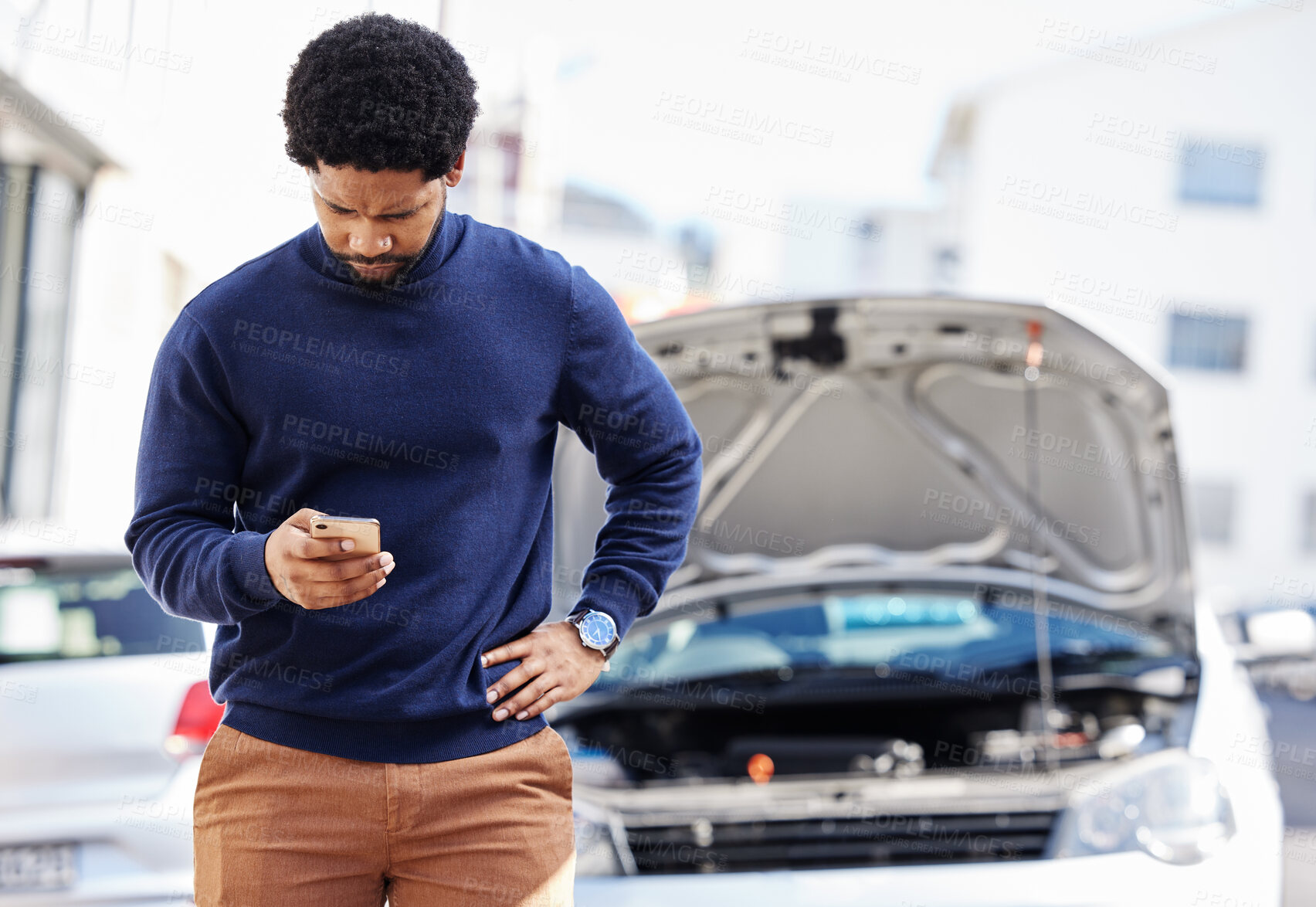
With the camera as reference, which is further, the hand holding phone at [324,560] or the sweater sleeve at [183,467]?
the sweater sleeve at [183,467]

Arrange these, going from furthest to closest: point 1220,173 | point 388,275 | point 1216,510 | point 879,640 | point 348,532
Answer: point 1216,510 → point 1220,173 → point 879,640 → point 388,275 → point 348,532

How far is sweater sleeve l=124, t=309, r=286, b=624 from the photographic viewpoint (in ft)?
4.65

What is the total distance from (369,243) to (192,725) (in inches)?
78.0

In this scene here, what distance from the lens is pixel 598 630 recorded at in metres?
1.59

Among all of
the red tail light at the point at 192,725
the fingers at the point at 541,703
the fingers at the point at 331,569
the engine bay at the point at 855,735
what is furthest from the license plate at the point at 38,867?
the fingers at the point at 331,569

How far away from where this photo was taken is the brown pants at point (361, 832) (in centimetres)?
141

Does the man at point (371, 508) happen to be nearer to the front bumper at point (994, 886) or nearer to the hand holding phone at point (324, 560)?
the hand holding phone at point (324, 560)

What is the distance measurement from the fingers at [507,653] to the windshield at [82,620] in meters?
1.93

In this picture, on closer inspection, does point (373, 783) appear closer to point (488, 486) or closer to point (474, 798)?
point (474, 798)

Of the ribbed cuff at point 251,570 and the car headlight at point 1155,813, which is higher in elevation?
the ribbed cuff at point 251,570

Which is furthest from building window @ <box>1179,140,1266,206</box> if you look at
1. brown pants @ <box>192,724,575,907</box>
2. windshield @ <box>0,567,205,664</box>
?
brown pants @ <box>192,724,575,907</box>

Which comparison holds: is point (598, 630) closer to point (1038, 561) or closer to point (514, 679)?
point (514, 679)

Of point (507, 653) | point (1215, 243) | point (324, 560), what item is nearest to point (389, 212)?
point (324, 560)

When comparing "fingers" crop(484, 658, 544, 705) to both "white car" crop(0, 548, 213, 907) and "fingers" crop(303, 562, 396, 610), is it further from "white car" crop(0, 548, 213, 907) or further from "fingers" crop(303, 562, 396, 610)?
"white car" crop(0, 548, 213, 907)
